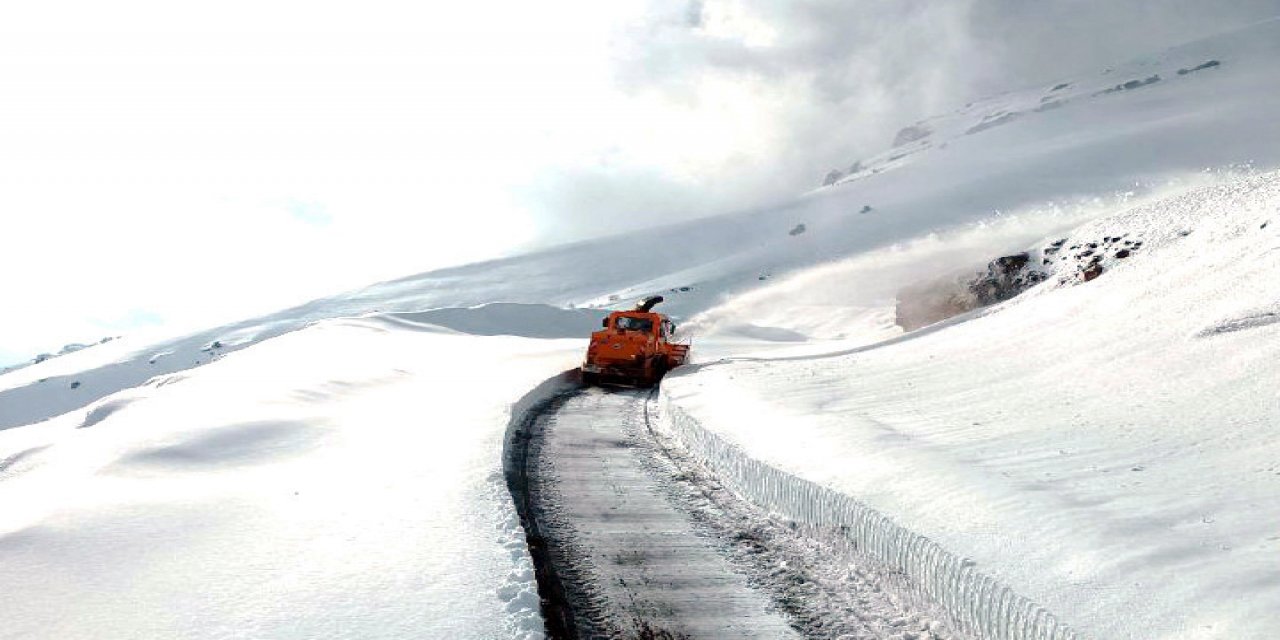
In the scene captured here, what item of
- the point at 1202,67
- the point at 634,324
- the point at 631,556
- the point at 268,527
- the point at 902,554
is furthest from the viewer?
the point at 1202,67

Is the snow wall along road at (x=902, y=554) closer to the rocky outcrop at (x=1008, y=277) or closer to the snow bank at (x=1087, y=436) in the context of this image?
the snow bank at (x=1087, y=436)

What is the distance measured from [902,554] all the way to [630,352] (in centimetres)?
1444

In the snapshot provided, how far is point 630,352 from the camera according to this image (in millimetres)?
20781

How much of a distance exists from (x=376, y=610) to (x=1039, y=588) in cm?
456

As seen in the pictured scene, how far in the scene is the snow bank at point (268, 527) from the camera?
566 cm

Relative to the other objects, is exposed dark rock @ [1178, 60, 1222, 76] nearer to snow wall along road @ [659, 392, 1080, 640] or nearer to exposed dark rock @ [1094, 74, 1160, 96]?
exposed dark rock @ [1094, 74, 1160, 96]

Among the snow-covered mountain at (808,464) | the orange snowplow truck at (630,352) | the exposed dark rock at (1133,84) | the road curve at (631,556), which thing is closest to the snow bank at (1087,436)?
the snow-covered mountain at (808,464)

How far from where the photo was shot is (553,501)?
9.30 meters

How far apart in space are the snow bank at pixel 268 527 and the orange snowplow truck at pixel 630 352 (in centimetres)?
595

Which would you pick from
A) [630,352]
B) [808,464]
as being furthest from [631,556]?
[630,352]

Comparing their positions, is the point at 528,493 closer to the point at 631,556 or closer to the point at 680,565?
the point at 631,556

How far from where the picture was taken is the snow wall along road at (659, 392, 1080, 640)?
5242mm

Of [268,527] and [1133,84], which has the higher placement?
[1133,84]

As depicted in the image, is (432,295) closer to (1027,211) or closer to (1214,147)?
(1027,211)
